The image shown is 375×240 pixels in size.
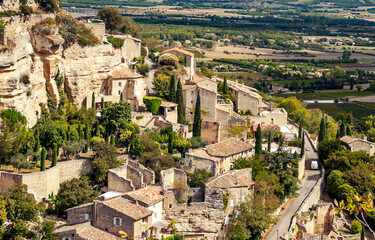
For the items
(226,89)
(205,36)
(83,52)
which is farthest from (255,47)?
(83,52)

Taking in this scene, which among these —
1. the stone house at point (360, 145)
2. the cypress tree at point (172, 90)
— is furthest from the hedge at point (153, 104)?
the stone house at point (360, 145)

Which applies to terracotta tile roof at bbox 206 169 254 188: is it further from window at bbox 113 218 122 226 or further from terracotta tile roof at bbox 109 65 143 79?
terracotta tile roof at bbox 109 65 143 79

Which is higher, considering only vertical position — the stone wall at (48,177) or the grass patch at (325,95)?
the stone wall at (48,177)

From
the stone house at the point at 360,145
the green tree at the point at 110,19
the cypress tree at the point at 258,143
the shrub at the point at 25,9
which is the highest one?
the shrub at the point at 25,9

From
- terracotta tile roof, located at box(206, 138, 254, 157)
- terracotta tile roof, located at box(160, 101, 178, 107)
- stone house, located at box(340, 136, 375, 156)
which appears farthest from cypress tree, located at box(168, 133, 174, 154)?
stone house, located at box(340, 136, 375, 156)

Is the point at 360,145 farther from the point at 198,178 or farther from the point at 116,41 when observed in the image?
the point at 116,41

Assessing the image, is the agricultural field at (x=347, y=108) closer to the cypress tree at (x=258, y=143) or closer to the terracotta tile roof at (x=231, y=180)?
the cypress tree at (x=258, y=143)
